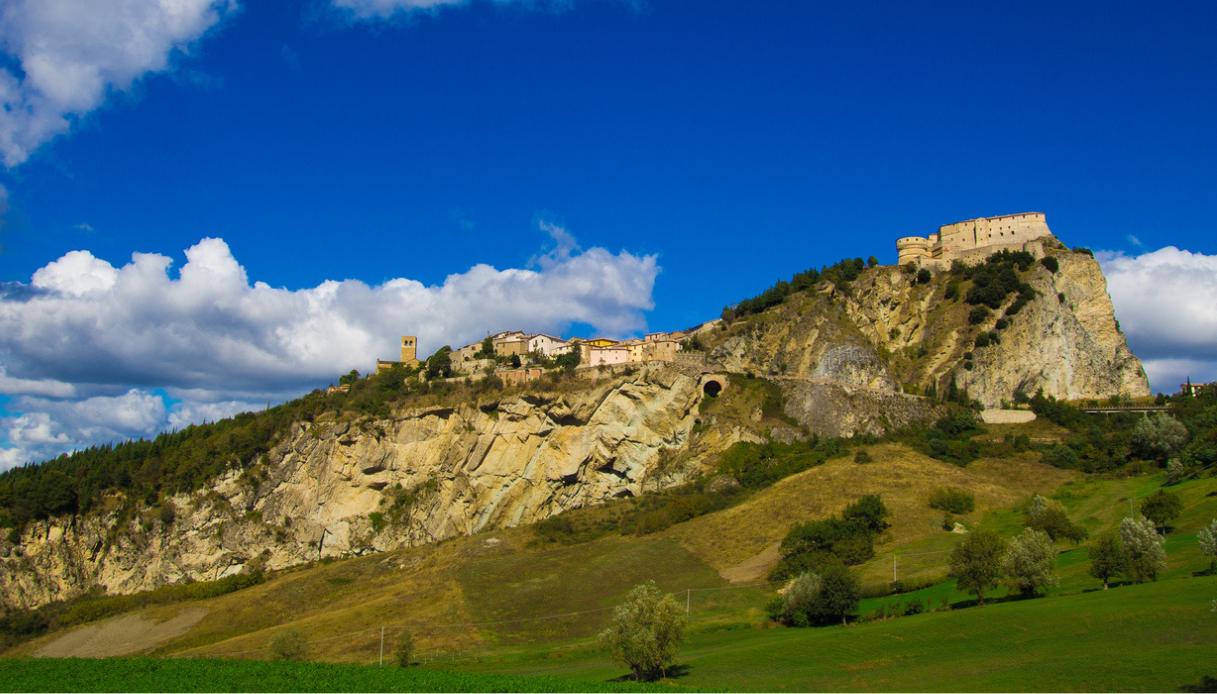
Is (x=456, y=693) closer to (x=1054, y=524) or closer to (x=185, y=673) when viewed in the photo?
(x=185, y=673)

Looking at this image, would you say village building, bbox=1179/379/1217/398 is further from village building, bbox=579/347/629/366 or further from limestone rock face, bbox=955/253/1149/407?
village building, bbox=579/347/629/366

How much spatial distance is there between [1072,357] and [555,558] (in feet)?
190

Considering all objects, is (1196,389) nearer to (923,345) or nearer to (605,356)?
(923,345)

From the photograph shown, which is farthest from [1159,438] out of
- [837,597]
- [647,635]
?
[647,635]

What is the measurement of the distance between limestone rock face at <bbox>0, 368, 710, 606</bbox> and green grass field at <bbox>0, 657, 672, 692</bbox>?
57973 millimetres

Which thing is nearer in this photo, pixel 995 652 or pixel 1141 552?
pixel 995 652

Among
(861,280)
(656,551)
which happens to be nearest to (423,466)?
(656,551)

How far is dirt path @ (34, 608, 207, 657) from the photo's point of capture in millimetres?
75750

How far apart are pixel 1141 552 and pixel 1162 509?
12654mm

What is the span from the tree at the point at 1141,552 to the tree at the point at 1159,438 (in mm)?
36108

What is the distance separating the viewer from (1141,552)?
47094mm

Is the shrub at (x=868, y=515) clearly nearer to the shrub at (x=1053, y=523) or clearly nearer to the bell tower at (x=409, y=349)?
the shrub at (x=1053, y=523)

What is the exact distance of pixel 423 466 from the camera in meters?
101

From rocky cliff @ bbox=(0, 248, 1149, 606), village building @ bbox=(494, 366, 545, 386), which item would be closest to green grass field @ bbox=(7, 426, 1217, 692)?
rocky cliff @ bbox=(0, 248, 1149, 606)
